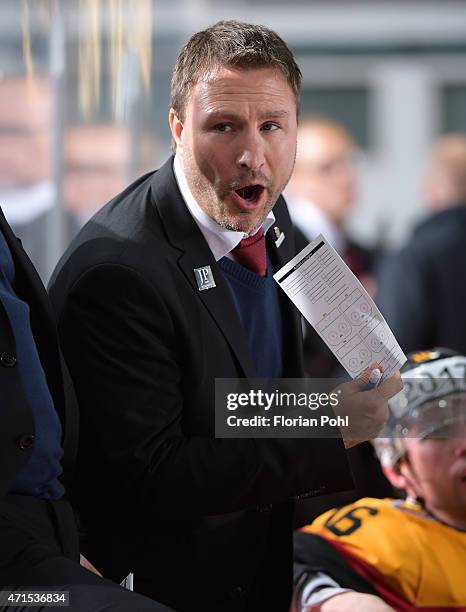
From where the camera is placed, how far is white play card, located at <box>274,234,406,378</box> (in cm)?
208


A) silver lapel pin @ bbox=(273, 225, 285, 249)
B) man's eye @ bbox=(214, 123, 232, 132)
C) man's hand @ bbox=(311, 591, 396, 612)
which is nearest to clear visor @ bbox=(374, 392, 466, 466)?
man's hand @ bbox=(311, 591, 396, 612)

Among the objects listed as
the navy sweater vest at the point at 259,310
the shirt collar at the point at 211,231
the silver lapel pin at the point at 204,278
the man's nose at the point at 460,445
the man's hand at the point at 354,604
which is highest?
the shirt collar at the point at 211,231

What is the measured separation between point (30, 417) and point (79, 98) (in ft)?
6.46

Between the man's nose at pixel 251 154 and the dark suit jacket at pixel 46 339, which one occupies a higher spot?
the man's nose at pixel 251 154

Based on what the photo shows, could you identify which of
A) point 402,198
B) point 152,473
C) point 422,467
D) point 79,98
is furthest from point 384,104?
point 152,473

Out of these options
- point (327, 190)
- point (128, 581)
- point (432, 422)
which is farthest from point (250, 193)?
point (327, 190)

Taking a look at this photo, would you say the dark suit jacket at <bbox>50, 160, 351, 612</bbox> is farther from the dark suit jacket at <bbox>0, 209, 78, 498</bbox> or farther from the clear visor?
the clear visor

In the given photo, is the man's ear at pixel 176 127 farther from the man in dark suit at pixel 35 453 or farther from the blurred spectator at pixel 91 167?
the blurred spectator at pixel 91 167

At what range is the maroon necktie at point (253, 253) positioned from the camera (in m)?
2.24

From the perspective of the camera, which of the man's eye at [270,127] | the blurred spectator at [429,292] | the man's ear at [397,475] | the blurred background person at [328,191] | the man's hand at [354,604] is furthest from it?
the blurred background person at [328,191]

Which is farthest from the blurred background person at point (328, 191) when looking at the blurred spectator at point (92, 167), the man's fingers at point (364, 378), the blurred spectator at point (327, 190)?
the man's fingers at point (364, 378)

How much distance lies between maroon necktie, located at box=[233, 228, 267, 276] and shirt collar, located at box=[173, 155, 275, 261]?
0.02m

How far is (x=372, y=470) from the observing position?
10.4 feet

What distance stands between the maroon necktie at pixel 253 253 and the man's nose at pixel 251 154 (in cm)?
22
